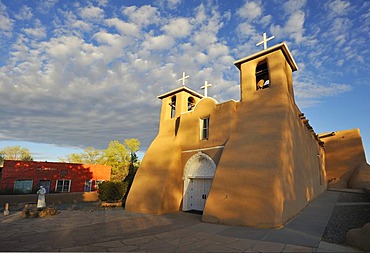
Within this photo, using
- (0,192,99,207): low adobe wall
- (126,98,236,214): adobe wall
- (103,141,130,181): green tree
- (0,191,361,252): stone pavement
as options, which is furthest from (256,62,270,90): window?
(103,141,130,181): green tree

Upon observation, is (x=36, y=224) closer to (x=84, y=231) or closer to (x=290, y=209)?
(x=84, y=231)

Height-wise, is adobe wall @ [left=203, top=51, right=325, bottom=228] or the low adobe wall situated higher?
adobe wall @ [left=203, top=51, right=325, bottom=228]

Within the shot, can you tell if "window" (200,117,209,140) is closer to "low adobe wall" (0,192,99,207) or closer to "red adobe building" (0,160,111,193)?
"low adobe wall" (0,192,99,207)

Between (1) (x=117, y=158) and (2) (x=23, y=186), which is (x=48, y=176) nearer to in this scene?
(2) (x=23, y=186)

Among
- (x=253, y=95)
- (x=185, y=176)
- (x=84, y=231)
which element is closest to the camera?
(x=84, y=231)

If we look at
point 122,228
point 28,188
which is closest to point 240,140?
point 122,228

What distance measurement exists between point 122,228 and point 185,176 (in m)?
5.30

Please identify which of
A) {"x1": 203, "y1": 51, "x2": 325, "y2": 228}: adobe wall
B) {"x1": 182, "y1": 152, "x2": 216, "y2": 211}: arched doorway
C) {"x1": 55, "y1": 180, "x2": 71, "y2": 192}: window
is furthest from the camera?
{"x1": 55, "y1": 180, "x2": 71, "y2": 192}: window

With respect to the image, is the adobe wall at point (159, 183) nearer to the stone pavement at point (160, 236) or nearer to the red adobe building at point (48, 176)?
the stone pavement at point (160, 236)

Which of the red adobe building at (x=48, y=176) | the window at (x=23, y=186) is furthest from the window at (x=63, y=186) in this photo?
the window at (x=23, y=186)

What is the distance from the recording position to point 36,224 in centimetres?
867

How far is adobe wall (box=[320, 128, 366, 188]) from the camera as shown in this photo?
2048 centimetres

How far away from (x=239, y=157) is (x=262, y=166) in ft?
3.77

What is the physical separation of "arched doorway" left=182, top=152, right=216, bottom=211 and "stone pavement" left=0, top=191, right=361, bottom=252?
2731 millimetres
